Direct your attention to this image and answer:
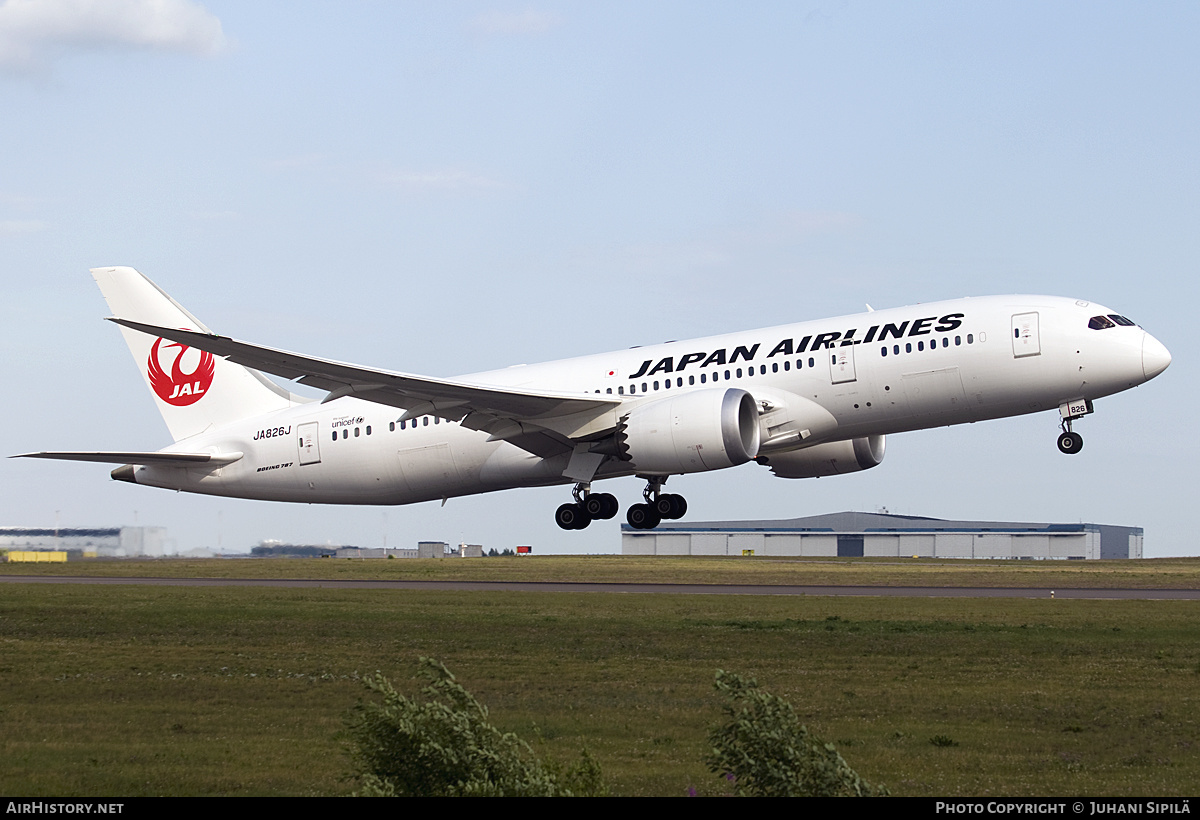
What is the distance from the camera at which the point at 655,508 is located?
3669 cm

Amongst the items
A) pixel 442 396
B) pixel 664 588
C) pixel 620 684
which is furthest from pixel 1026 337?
pixel 664 588

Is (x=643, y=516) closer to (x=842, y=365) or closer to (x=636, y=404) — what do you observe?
(x=636, y=404)

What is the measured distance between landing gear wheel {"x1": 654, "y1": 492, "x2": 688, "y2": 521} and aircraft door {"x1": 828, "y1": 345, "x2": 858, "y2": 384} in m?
7.27

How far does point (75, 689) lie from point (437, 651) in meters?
7.11

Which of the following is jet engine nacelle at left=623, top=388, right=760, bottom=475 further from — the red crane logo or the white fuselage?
the red crane logo

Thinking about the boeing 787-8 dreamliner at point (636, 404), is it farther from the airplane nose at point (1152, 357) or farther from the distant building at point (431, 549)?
the distant building at point (431, 549)

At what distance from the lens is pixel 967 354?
2984 centimetres

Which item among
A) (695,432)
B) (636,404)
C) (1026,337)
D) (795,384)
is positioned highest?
(1026,337)

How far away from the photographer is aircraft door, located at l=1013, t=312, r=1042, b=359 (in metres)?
29.6

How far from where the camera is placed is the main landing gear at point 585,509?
36406mm

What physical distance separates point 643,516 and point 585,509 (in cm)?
168

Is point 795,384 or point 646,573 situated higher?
point 795,384

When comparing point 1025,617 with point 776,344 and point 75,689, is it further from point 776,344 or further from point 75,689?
point 75,689

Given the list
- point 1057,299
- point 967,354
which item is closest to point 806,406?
point 967,354
